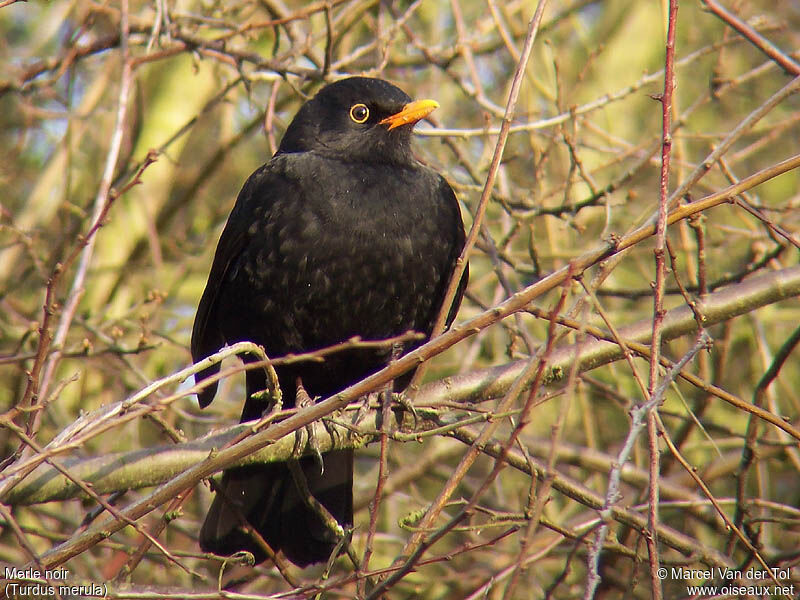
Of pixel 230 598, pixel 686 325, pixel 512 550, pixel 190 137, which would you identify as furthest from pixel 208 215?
pixel 230 598

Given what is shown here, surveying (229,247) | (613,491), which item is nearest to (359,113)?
(229,247)

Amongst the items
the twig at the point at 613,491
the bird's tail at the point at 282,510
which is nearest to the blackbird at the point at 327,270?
the bird's tail at the point at 282,510

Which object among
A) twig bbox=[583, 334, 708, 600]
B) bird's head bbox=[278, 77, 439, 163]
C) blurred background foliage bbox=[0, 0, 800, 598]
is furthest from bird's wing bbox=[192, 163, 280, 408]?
twig bbox=[583, 334, 708, 600]

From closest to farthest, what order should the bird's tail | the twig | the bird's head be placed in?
1. the twig
2. the bird's tail
3. the bird's head

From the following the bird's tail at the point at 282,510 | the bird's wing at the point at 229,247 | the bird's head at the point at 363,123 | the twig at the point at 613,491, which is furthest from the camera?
the bird's head at the point at 363,123

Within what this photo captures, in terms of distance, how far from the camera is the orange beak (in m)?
4.14

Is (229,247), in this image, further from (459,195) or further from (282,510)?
(459,195)

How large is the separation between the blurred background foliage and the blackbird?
217 mm

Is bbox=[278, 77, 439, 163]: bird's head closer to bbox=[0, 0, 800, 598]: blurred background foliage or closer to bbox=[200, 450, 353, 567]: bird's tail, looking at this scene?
bbox=[0, 0, 800, 598]: blurred background foliage

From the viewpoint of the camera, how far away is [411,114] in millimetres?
4172

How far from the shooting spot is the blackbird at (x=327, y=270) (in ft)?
12.7

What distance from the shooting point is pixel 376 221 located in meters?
3.90

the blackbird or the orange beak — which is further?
the orange beak

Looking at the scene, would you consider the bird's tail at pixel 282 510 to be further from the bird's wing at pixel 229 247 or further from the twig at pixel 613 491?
the twig at pixel 613 491
